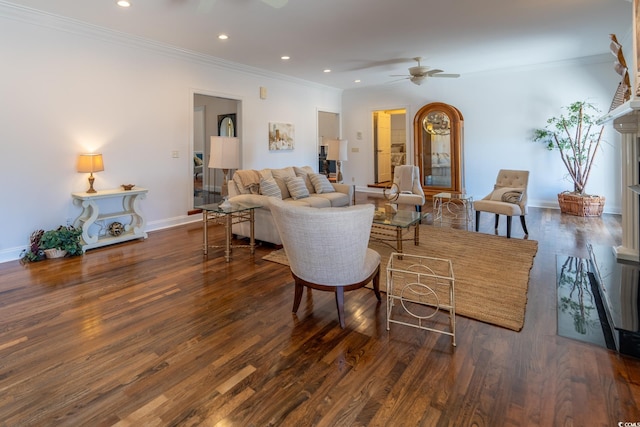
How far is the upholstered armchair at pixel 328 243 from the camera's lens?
2.10m

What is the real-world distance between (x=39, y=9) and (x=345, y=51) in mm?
3929

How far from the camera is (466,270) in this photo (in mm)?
3340

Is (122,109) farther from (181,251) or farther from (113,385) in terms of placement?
(113,385)

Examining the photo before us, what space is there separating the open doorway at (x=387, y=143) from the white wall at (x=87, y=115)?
400 centimetres

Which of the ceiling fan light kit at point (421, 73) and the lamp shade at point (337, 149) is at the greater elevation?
the ceiling fan light kit at point (421, 73)

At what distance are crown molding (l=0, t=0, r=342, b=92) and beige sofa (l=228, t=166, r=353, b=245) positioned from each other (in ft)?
7.39

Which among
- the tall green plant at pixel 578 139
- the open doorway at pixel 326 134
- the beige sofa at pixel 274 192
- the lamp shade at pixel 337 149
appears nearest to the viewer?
the beige sofa at pixel 274 192

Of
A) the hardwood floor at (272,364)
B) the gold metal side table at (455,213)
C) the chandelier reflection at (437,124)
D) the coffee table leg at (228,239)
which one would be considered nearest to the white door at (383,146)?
the chandelier reflection at (437,124)

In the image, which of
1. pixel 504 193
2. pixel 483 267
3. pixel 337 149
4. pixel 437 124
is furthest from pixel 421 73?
pixel 483 267

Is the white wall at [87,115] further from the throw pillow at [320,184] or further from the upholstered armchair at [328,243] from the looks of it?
the upholstered armchair at [328,243]

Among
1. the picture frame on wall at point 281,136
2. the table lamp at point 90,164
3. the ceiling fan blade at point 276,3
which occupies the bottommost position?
the table lamp at point 90,164

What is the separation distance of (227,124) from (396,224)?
6.45 m

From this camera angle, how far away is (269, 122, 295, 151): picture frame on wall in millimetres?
7078

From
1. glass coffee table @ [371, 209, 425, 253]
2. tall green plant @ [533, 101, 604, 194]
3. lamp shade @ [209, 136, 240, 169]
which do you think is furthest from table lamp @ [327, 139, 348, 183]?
tall green plant @ [533, 101, 604, 194]
